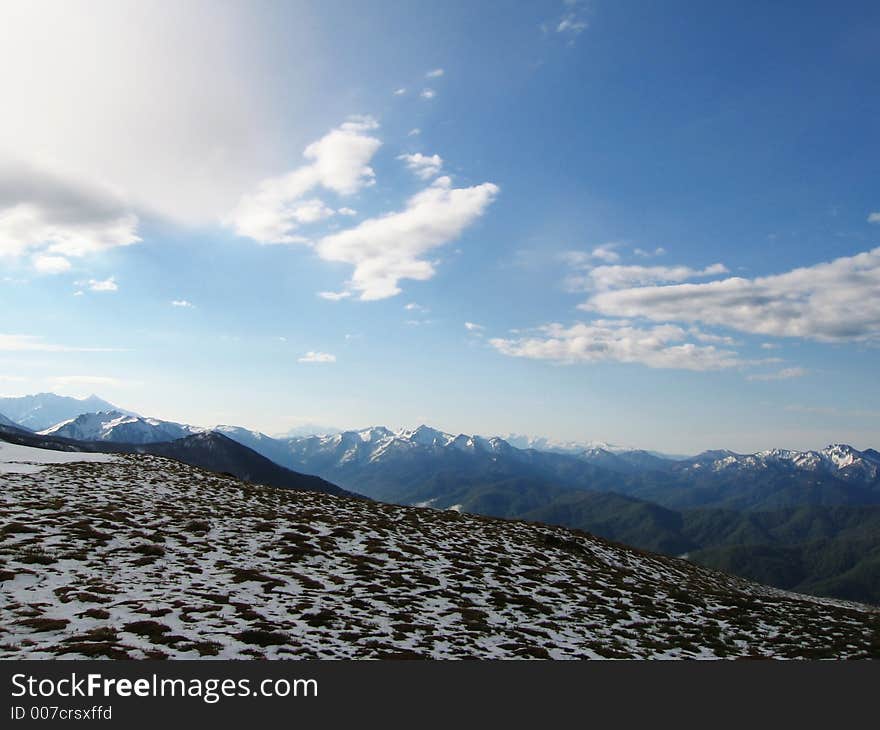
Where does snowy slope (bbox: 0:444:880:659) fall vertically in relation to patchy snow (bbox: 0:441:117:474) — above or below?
below

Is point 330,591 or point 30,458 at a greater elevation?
point 30,458

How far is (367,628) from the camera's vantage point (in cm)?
1594

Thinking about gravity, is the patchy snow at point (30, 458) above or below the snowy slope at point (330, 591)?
above

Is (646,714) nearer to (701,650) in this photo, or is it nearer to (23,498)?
(701,650)

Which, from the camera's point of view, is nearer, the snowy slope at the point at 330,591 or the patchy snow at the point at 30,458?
the snowy slope at the point at 330,591

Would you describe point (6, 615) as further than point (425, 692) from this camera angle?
Yes

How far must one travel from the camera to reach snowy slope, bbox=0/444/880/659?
14.2 meters

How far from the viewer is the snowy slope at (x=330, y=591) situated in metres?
14.2

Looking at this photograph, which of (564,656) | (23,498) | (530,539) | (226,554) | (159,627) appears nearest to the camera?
(159,627)

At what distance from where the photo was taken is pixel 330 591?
19.5m

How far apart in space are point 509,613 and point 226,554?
44.1ft

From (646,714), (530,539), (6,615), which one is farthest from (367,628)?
(530,539)

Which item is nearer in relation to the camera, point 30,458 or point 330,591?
point 330,591

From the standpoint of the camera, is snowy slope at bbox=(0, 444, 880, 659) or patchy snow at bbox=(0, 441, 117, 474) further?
patchy snow at bbox=(0, 441, 117, 474)
